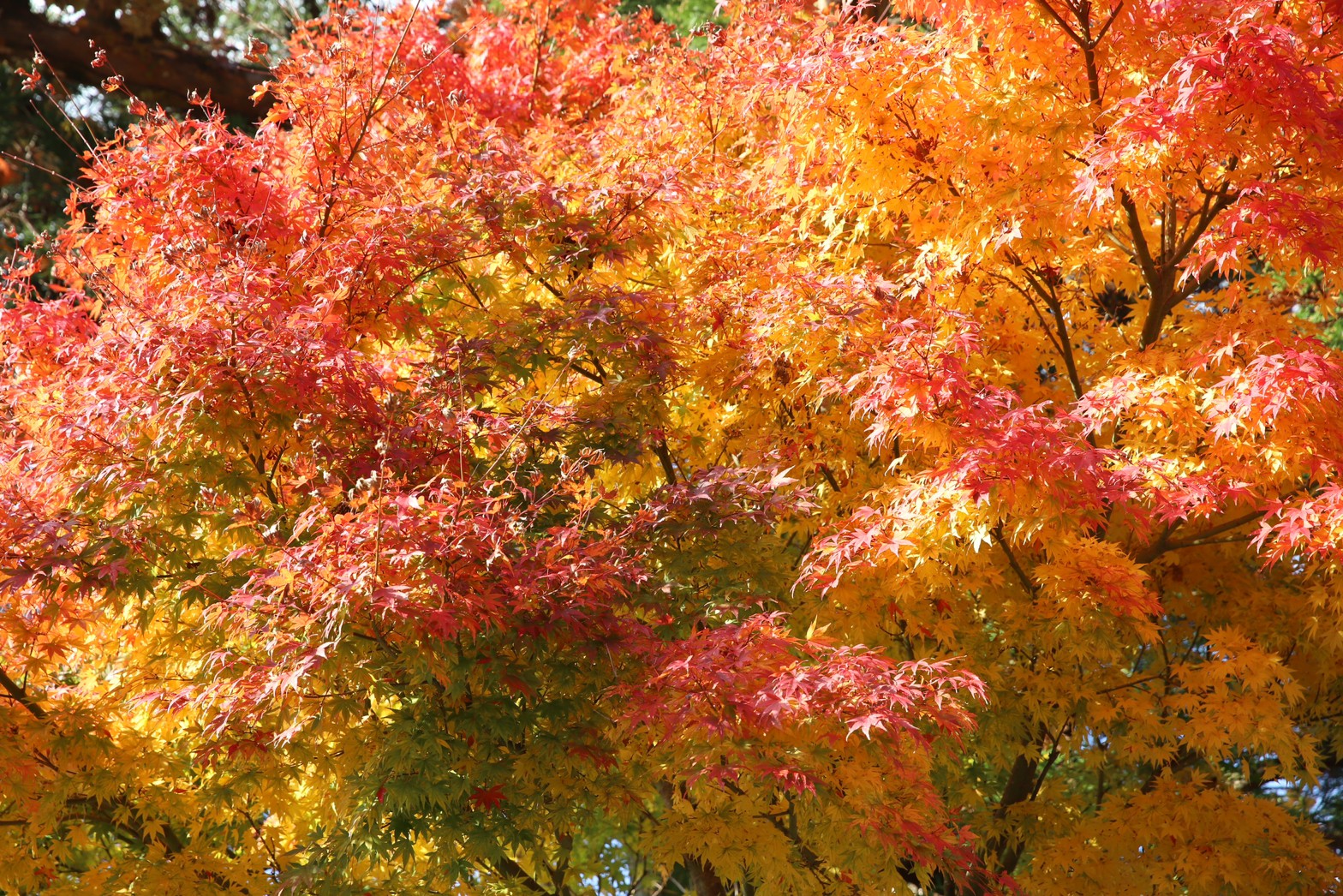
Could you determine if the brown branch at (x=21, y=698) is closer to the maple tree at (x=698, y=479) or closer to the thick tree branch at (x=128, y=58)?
the maple tree at (x=698, y=479)

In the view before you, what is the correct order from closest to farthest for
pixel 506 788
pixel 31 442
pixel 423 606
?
pixel 423 606, pixel 506 788, pixel 31 442

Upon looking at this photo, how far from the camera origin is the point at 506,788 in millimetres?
3434

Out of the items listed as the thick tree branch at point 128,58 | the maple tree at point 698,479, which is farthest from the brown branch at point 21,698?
the thick tree branch at point 128,58

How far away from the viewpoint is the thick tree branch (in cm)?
1041

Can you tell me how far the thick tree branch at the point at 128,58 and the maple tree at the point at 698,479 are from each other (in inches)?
267

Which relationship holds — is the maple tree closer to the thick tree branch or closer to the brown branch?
the brown branch

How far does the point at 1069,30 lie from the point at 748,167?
1.79m

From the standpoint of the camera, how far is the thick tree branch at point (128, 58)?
10.4 m

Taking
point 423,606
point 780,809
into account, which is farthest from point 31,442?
point 780,809

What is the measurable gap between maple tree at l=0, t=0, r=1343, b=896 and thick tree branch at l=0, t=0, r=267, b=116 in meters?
6.79

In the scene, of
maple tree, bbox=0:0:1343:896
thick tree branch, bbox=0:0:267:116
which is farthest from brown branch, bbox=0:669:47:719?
thick tree branch, bbox=0:0:267:116

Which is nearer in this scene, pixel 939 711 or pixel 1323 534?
pixel 939 711

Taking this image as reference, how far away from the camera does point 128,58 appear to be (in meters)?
10.5

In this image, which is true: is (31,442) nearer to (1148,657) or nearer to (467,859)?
(467,859)
